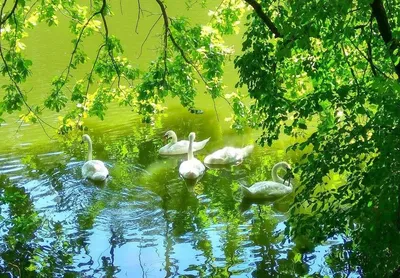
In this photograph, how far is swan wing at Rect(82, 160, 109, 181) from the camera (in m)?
10.6

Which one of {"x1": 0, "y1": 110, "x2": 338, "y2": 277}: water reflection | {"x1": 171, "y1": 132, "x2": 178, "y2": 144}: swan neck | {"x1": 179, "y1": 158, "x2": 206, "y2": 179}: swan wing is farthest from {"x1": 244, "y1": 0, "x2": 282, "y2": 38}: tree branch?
{"x1": 171, "y1": 132, "x2": 178, "y2": 144}: swan neck

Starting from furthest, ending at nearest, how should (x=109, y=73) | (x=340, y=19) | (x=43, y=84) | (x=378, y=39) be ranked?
(x=43, y=84) → (x=109, y=73) → (x=378, y=39) → (x=340, y=19)

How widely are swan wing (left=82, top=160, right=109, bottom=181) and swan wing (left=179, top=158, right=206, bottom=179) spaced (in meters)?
1.53

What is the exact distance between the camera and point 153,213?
9172 mm

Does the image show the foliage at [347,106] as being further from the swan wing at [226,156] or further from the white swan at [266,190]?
the swan wing at [226,156]

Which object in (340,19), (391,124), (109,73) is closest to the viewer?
(391,124)

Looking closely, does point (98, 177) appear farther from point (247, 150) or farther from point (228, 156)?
point (247, 150)

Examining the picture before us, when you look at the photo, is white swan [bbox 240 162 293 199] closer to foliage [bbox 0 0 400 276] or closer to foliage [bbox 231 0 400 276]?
foliage [bbox 0 0 400 276]

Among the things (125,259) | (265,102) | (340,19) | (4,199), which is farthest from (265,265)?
(340,19)

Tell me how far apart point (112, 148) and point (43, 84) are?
5636 mm

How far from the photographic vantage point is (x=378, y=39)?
16.3 ft

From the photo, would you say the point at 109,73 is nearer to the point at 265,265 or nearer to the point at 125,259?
the point at 125,259

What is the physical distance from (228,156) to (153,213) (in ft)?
9.64

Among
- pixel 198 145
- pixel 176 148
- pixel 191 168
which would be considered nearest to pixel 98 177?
pixel 191 168
